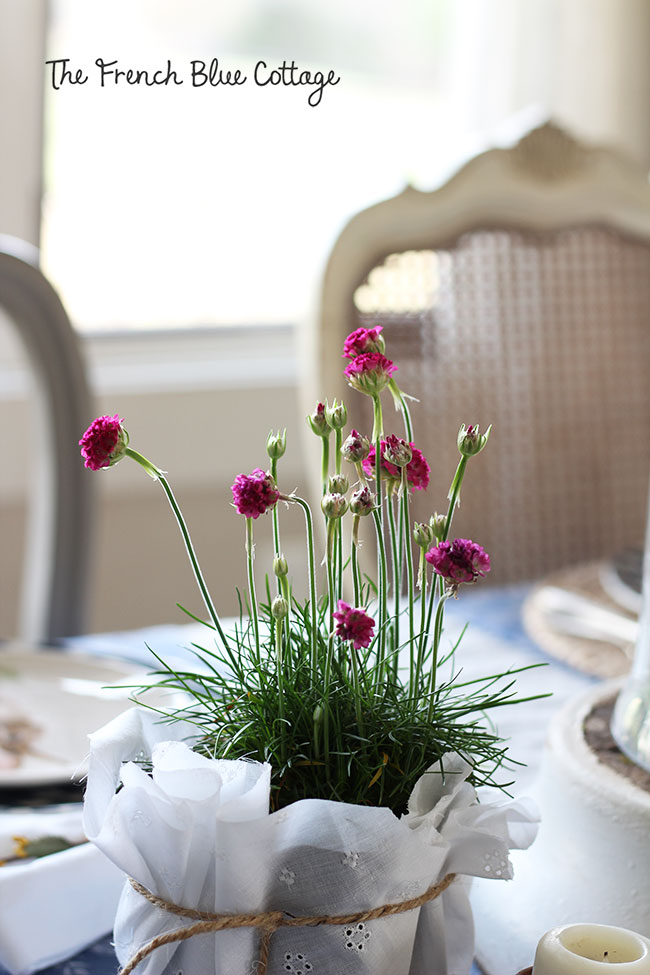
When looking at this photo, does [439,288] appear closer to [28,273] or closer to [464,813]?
[28,273]

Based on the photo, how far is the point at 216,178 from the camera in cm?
191

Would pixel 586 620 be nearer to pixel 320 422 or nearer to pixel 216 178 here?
pixel 320 422

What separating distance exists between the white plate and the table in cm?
3

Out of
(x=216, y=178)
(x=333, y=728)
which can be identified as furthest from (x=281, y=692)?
(x=216, y=178)

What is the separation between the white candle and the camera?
29 cm

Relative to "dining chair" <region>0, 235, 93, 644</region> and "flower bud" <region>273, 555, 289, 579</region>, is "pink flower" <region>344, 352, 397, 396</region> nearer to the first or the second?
"flower bud" <region>273, 555, 289, 579</region>

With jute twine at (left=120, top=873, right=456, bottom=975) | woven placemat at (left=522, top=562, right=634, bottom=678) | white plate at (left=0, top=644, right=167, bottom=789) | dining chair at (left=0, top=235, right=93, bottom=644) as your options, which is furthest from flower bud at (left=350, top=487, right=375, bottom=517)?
dining chair at (left=0, top=235, right=93, bottom=644)

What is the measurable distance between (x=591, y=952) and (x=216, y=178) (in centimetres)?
175

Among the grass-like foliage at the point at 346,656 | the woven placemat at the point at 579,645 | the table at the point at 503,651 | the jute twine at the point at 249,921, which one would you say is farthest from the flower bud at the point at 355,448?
the woven placemat at the point at 579,645

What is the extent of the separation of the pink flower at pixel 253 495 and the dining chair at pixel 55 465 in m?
0.60

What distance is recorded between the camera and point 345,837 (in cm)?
30

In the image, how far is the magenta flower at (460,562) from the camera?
0.30 m

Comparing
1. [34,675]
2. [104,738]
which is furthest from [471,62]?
[104,738]

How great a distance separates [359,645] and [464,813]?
0.07 m
